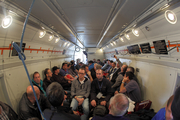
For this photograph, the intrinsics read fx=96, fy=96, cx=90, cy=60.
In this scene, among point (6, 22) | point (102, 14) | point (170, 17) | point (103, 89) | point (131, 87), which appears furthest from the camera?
point (103, 89)

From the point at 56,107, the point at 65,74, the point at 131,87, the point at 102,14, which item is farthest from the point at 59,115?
the point at 65,74

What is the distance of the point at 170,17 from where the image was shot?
193cm

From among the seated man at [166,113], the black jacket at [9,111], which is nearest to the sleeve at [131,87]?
the seated man at [166,113]

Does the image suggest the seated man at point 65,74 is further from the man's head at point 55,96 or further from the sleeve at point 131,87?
the man's head at point 55,96

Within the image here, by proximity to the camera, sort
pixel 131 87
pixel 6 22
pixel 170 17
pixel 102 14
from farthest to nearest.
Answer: pixel 131 87, pixel 102 14, pixel 170 17, pixel 6 22

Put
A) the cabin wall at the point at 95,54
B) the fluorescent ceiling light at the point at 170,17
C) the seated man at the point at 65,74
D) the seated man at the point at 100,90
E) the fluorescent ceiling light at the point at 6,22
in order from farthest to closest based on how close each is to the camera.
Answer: the cabin wall at the point at 95,54
the seated man at the point at 65,74
the seated man at the point at 100,90
the fluorescent ceiling light at the point at 170,17
the fluorescent ceiling light at the point at 6,22

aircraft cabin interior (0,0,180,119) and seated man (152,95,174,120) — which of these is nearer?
aircraft cabin interior (0,0,180,119)

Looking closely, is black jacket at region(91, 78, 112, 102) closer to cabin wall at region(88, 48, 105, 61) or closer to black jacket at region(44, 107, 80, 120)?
black jacket at region(44, 107, 80, 120)

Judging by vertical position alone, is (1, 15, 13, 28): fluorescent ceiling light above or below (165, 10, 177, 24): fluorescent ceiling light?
below

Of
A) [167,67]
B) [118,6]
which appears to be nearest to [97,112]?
[167,67]

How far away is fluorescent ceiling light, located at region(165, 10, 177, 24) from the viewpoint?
1.85 m

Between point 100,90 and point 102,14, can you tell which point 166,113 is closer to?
point 100,90

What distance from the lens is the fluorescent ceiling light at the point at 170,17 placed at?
6.06ft

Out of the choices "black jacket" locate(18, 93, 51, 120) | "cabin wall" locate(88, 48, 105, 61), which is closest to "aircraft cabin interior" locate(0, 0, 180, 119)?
"black jacket" locate(18, 93, 51, 120)
